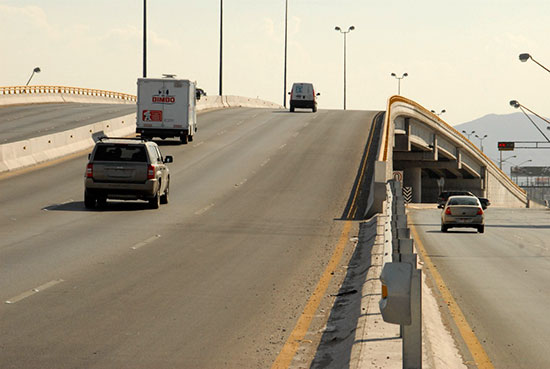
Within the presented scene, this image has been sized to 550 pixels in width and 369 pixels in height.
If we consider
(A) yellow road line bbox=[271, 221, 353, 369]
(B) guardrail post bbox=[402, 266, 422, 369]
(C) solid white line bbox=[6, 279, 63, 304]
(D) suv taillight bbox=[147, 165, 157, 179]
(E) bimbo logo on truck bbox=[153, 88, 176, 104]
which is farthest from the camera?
(E) bimbo logo on truck bbox=[153, 88, 176, 104]

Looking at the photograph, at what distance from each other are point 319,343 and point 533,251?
18.0m

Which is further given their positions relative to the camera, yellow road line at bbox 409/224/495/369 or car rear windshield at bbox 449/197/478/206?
car rear windshield at bbox 449/197/478/206

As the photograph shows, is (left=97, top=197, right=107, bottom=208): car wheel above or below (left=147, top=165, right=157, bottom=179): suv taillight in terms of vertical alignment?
below

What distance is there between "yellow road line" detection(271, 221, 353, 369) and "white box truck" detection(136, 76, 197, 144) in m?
→ 25.4

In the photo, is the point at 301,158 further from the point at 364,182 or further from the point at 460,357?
the point at 460,357

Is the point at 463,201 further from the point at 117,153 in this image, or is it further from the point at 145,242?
the point at 145,242

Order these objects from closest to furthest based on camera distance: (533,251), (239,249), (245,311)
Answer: (245,311) → (239,249) → (533,251)

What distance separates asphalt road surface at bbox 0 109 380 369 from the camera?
357 inches

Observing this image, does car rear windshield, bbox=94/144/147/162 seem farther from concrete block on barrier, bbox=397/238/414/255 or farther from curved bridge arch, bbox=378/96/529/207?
curved bridge arch, bbox=378/96/529/207

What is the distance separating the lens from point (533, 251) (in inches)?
1027

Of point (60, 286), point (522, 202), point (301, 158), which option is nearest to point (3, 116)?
point (301, 158)

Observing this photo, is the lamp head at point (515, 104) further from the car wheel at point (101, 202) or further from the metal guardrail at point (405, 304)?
the metal guardrail at point (405, 304)

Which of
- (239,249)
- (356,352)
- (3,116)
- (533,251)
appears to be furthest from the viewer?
(3,116)

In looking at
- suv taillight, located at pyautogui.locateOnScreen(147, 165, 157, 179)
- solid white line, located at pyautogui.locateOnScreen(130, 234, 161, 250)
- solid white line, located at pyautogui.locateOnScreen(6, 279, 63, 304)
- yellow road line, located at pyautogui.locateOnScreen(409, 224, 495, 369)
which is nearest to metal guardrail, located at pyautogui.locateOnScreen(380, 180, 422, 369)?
yellow road line, located at pyautogui.locateOnScreen(409, 224, 495, 369)
